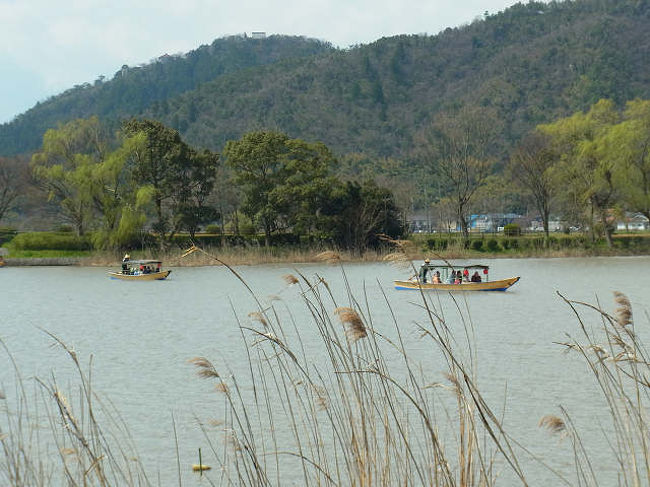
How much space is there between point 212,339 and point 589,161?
43736mm

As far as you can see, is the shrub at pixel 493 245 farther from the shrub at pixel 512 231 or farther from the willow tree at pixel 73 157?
the willow tree at pixel 73 157

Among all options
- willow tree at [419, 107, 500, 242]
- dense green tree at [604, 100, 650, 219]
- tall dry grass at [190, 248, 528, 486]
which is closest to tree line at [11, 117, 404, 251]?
willow tree at [419, 107, 500, 242]

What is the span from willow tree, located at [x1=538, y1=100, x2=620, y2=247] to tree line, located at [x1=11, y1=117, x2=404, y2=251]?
485 inches

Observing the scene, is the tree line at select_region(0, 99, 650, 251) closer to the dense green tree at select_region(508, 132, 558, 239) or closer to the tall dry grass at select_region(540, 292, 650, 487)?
the dense green tree at select_region(508, 132, 558, 239)

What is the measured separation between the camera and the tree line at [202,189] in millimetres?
53906

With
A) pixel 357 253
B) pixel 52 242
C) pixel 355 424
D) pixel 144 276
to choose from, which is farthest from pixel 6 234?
pixel 355 424

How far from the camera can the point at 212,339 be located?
2064cm

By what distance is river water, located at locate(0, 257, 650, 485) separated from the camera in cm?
1102

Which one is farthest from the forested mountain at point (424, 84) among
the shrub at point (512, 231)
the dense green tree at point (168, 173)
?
the dense green tree at point (168, 173)

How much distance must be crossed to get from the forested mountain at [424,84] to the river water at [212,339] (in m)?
77.5

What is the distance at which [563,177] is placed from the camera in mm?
58969

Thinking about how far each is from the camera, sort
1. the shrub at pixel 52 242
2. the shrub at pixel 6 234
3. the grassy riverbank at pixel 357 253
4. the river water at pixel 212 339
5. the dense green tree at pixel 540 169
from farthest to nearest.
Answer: the shrub at pixel 6 234 → the dense green tree at pixel 540 169 → the shrub at pixel 52 242 → the grassy riverbank at pixel 357 253 → the river water at pixel 212 339

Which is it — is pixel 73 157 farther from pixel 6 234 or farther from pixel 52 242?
pixel 6 234

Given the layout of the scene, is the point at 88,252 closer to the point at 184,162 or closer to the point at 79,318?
the point at 184,162
